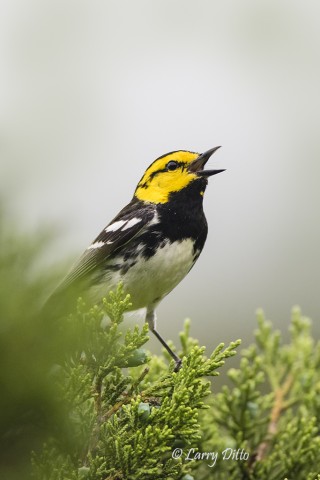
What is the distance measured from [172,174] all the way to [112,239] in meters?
0.58

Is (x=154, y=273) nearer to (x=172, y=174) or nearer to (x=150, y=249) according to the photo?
(x=150, y=249)

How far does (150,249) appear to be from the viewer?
11.4ft

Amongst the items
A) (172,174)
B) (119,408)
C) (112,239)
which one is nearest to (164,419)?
(119,408)

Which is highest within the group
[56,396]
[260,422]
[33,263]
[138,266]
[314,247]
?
[314,247]

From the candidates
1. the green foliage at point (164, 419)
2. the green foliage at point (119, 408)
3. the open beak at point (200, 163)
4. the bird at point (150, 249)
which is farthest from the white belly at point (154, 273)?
the green foliage at point (119, 408)

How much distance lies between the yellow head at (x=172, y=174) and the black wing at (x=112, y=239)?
21 centimetres

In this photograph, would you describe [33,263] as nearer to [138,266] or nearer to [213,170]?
[138,266]

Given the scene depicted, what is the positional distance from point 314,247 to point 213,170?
7.20 meters

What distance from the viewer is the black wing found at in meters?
3.54

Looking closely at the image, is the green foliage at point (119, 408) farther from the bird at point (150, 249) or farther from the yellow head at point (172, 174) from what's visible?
the yellow head at point (172, 174)

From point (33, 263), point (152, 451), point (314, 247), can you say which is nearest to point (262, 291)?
point (314, 247)

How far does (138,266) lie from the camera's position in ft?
11.4

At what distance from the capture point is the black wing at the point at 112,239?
3.54 meters

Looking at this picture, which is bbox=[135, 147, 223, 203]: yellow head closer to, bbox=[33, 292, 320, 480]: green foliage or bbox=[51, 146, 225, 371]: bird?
bbox=[51, 146, 225, 371]: bird
